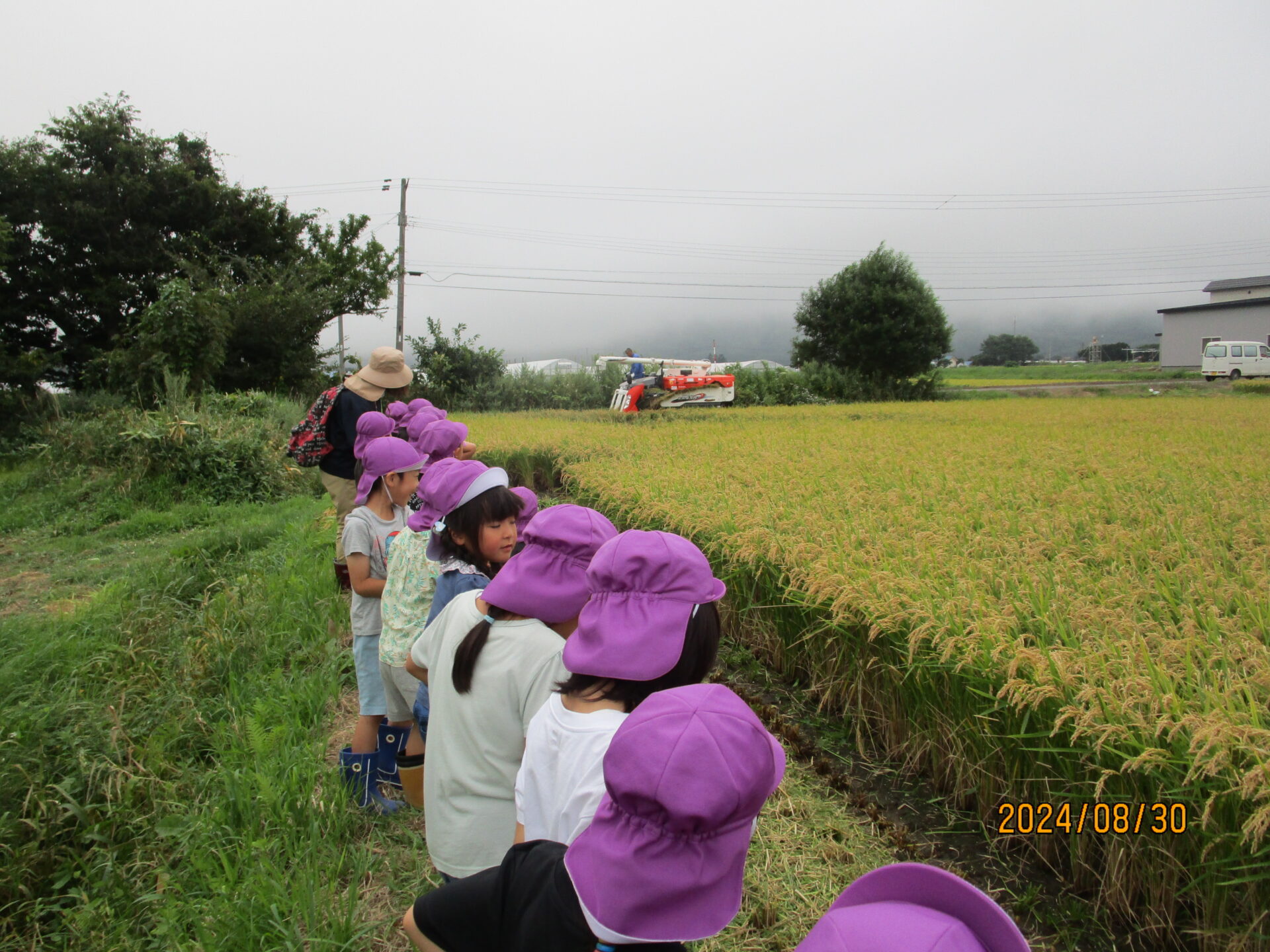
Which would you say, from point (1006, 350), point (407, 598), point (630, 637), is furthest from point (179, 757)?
point (1006, 350)

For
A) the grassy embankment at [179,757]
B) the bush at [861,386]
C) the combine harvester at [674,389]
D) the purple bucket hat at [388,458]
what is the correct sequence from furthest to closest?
the bush at [861,386]
the combine harvester at [674,389]
the purple bucket hat at [388,458]
the grassy embankment at [179,757]

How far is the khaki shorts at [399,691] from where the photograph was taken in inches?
102

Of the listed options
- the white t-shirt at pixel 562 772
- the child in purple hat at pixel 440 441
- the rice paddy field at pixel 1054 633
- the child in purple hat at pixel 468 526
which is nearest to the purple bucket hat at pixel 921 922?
the white t-shirt at pixel 562 772

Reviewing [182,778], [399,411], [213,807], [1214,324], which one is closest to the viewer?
[213,807]

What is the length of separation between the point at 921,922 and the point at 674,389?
17902mm

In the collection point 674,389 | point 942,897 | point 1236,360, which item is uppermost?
point 1236,360

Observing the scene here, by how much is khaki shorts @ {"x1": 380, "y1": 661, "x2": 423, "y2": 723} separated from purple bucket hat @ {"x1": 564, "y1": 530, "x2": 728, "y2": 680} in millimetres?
1372

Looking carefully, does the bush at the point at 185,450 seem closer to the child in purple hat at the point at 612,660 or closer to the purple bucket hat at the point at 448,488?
the purple bucket hat at the point at 448,488

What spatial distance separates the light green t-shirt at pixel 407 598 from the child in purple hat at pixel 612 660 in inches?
48.1

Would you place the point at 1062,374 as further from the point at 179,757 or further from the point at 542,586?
the point at 542,586

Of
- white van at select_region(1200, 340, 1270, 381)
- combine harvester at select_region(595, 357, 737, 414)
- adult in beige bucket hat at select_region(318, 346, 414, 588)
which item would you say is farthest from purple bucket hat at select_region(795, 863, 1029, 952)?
white van at select_region(1200, 340, 1270, 381)

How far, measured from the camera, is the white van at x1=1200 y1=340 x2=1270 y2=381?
26.7 meters

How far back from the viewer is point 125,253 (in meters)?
20.0

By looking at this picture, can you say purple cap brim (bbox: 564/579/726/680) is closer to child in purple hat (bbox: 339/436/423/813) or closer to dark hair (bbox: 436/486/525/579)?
dark hair (bbox: 436/486/525/579)
